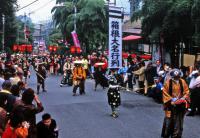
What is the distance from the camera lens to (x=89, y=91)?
27188mm

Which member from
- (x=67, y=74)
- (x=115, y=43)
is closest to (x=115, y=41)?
(x=115, y=43)

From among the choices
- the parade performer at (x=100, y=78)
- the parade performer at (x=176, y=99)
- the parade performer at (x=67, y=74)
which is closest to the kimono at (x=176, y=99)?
the parade performer at (x=176, y=99)

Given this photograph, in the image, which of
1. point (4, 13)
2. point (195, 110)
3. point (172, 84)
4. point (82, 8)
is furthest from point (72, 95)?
point (82, 8)

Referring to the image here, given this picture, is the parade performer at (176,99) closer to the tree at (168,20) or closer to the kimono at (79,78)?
the tree at (168,20)

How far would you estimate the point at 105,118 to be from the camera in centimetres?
1741

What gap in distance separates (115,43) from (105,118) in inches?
278

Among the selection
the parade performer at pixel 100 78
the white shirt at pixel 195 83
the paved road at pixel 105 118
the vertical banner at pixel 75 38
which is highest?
the vertical banner at pixel 75 38

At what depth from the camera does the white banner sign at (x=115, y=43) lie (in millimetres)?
23578

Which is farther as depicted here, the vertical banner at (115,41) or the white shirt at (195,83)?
the vertical banner at (115,41)

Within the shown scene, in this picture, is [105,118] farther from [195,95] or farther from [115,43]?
[115,43]

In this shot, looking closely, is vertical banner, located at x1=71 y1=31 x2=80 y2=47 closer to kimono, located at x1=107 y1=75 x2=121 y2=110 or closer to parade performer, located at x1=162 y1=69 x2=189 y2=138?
kimono, located at x1=107 y1=75 x2=121 y2=110

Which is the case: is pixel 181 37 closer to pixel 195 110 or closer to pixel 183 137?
pixel 195 110

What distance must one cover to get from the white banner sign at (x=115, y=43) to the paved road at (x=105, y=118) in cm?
165

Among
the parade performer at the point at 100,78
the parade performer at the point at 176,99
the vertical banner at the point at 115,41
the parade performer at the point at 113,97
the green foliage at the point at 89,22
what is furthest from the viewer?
the green foliage at the point at 89,22
